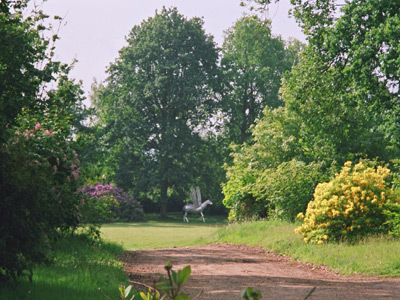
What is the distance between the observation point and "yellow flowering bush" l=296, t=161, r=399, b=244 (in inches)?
534

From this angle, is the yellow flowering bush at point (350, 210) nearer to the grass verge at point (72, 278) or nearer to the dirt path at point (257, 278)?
the dirt path at point (257, 278)

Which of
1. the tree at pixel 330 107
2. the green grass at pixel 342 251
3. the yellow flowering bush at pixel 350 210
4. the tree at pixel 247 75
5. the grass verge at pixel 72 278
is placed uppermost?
the tree at pixel 247 75

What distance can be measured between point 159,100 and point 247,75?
9153 mm

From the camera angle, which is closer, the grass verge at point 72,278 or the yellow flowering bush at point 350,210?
the grass verge at point 72,278

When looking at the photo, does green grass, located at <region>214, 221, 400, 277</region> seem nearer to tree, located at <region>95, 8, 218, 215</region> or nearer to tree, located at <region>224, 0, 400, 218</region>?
tree, located at <region>224, 0, 400, 218</region>

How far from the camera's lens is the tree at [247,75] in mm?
46438

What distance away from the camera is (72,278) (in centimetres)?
781

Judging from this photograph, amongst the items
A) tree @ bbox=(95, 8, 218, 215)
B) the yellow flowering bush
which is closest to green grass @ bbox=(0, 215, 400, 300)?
the yellow flowering bush

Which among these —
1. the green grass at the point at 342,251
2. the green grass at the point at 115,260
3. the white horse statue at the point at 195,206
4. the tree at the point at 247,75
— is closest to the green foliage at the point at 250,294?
the green grass at the point at 115,260

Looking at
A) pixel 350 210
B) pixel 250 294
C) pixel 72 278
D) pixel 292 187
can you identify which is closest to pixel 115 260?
pixel 72 278

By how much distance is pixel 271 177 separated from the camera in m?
20.5

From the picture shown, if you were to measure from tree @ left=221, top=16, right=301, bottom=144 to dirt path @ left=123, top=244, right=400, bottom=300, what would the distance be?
32938mm

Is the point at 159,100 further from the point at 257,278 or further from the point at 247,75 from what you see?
the point at 257,278

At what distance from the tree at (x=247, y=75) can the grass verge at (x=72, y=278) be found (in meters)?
35.6
